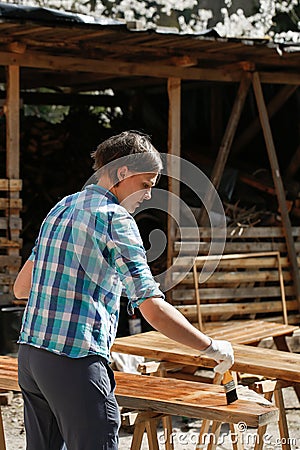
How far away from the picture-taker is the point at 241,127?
12047 millimetres

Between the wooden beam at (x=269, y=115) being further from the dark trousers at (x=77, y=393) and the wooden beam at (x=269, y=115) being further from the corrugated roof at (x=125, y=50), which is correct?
the dark trousers at (x=77, y=393)

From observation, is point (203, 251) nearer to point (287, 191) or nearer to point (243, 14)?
point (287, 191)

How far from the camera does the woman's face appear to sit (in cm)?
360

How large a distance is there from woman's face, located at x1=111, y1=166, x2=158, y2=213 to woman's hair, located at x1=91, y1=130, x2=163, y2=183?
0.7 inches

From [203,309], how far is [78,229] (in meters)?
5.53


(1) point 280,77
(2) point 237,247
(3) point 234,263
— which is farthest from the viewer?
(1) point 280,77

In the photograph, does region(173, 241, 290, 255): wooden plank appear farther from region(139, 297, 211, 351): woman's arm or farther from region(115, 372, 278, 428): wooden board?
region(139, 297, 211, 351): woman's arm

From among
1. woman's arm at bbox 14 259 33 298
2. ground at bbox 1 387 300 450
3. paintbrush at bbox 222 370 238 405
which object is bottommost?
ground at bbox 1 387 300 450

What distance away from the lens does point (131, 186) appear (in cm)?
363

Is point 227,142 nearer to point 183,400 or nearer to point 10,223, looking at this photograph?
point 10,223

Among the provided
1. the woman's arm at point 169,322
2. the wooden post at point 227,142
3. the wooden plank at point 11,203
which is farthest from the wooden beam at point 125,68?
the woman's arm at point 169,322

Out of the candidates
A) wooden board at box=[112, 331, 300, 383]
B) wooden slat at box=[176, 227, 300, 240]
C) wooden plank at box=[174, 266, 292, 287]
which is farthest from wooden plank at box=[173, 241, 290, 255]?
wooden board at box=[112, 331, 300, 383]

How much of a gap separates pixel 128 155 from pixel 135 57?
5722mm

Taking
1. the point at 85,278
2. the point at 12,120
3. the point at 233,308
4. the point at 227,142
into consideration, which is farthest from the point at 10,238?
the point at 85,278
